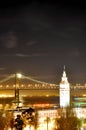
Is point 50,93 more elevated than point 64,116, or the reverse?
point 50,93

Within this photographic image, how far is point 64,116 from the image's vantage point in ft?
65.9

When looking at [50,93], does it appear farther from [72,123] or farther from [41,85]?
[72,123]

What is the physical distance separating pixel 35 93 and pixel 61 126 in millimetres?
49724

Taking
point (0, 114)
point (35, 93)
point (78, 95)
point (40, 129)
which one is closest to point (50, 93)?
point (35, 93)

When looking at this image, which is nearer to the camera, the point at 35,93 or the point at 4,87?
the point at 4,87

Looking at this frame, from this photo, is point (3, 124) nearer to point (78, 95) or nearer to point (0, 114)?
point (0, 114)

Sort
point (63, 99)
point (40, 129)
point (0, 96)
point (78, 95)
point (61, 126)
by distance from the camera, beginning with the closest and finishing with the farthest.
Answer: point (61, 126) < point (40, 129) < point (63, 99) < point (0, 96) < point (78, 95)

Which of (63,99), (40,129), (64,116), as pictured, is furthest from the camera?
(63,99)

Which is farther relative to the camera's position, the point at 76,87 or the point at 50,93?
the point at 50,93

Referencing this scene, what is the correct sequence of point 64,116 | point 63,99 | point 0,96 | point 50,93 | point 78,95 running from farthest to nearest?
point 50,93 < point 78,95 < point 0,96 < point 63,99 < point 64,116

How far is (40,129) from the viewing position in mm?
24391

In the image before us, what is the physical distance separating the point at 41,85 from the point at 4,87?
15.0ft

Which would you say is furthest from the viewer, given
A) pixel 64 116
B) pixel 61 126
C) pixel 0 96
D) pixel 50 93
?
pixel 50 93

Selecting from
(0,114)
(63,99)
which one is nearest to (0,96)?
(63,99)
